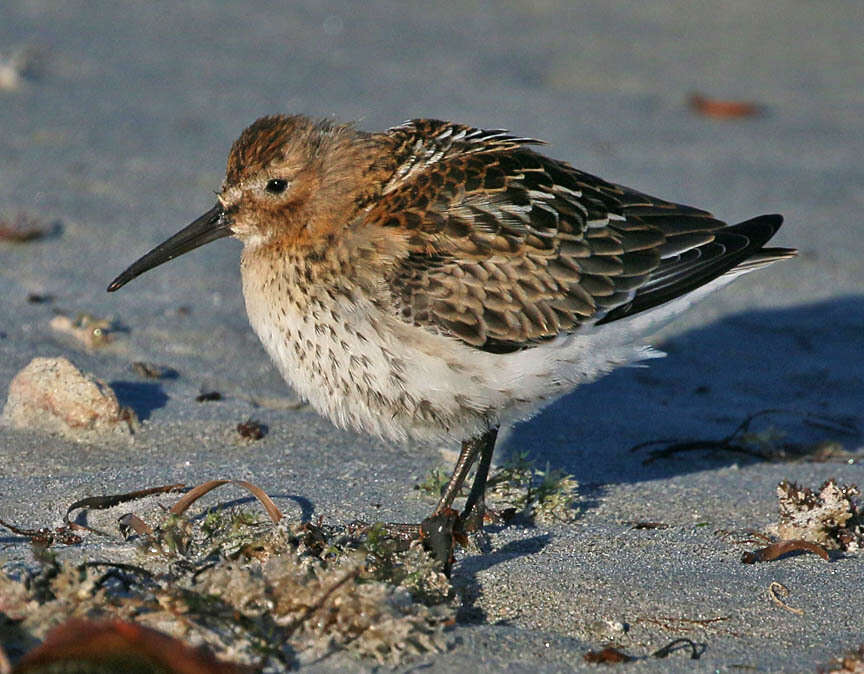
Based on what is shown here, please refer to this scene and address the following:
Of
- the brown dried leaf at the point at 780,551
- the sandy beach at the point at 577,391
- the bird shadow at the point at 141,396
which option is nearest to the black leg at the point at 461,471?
the sandy beach at the point at 577,391

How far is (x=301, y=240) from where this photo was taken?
5.07 metres

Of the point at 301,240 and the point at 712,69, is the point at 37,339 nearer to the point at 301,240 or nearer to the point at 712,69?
the point at 301,240

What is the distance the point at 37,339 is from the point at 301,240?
1.97 m

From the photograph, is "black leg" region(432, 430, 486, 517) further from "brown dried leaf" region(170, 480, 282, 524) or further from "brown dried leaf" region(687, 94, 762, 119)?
"brown dried leaf" region(687, 94, 762, 119)

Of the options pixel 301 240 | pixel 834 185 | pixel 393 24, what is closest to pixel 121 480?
pixel 301 240

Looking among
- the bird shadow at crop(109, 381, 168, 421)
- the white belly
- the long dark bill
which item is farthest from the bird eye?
the bird shadow at crop(109, 381, 168, 421)

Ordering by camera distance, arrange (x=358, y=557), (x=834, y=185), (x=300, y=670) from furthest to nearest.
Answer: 1. (x=834, y=185)
2. (x=358, y=557)
3. (x=300, y=670)

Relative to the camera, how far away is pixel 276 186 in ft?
17.1

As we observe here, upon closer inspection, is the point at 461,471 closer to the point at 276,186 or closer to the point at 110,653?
the point at 276,186

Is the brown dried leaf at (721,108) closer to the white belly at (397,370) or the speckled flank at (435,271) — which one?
the speckled flank at (435,271)

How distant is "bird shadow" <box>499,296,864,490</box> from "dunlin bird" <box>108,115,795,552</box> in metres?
0.92

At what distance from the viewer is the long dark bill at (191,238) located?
5355mm

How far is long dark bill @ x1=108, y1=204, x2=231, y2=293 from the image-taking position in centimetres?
536

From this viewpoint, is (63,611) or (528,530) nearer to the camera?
(63,611)
